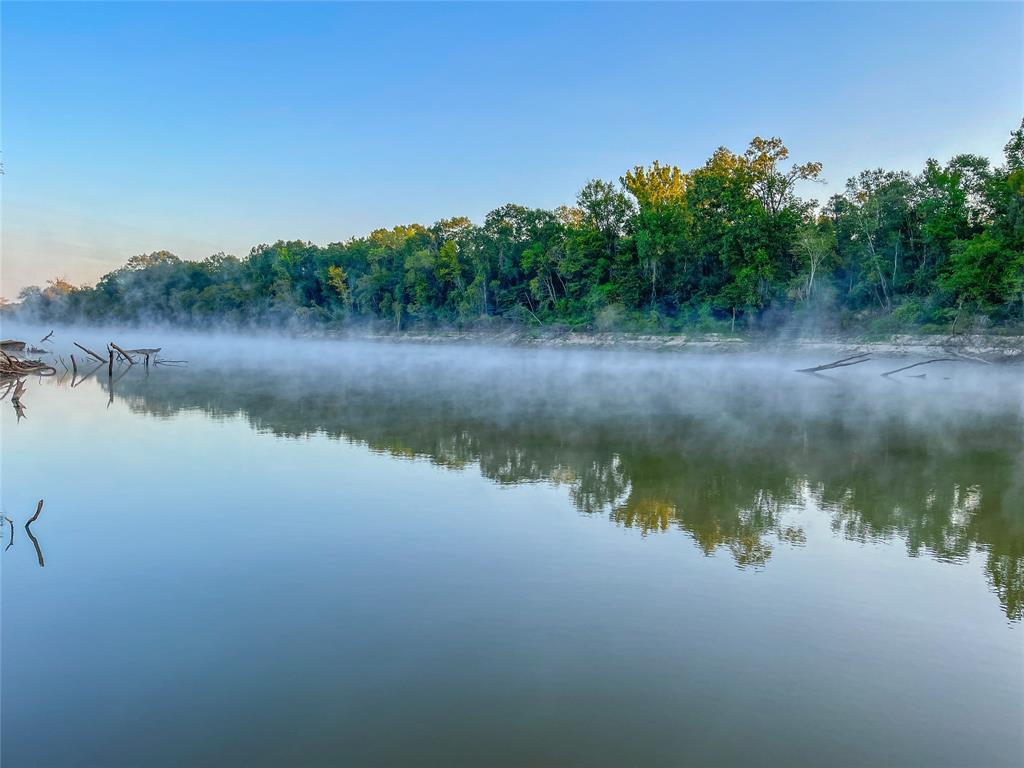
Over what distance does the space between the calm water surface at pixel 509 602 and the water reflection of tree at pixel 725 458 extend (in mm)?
91

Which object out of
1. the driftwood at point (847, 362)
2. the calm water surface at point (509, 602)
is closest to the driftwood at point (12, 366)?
the calm water surface at point (509, 602)

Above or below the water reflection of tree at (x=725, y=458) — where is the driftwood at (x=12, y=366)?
above

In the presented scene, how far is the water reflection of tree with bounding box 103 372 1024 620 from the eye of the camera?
27.2ft

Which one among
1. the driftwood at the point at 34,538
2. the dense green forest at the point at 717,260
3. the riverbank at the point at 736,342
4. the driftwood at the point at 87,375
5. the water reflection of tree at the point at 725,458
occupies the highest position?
the dense green forest at the point at 717,260

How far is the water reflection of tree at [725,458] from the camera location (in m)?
8.29

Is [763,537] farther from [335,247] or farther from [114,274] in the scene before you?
[114,274]

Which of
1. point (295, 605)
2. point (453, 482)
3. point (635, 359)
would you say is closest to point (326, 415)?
point (453, 482)

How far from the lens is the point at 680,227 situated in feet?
180

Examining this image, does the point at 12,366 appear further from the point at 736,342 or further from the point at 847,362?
the point at 736,342

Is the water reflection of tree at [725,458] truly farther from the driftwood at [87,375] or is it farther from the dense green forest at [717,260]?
the dense green forest at [717,260]

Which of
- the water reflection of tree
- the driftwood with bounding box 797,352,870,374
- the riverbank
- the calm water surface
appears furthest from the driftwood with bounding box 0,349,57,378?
the riverbank

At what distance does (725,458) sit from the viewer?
41.2 ft

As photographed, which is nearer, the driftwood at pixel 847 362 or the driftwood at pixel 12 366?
the driftwood at pixel 12 366

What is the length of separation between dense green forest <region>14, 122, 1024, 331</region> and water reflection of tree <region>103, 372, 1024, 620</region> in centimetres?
2532
